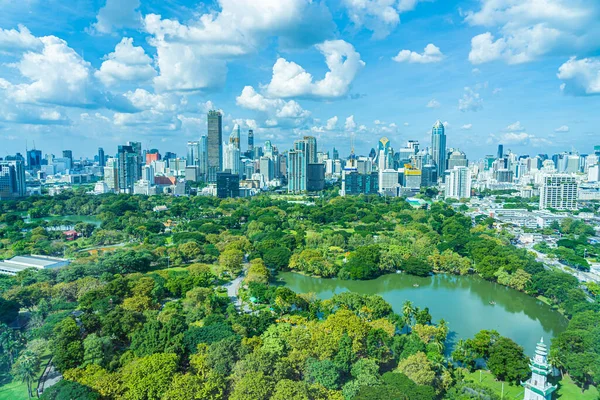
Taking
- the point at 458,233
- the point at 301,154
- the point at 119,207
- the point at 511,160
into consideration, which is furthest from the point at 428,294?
the point at 511,160

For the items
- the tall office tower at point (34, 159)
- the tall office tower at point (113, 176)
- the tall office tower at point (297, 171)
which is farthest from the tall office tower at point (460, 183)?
the tall office tower at point (34, 159)

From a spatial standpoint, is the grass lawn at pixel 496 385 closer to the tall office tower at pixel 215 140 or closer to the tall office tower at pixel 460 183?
the tall office tower at pixel 460 183

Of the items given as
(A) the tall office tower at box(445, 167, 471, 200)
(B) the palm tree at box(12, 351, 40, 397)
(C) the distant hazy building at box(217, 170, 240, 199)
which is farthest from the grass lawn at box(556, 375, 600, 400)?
(A) the tall office tower at box(445, 167, 471, 200)

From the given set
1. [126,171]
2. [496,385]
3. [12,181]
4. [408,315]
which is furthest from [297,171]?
[496,385]

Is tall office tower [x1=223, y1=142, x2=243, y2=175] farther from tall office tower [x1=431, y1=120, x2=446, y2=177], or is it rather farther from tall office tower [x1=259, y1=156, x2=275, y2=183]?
tall office tower [x1=431, y1=120, x2=446, y2=177]

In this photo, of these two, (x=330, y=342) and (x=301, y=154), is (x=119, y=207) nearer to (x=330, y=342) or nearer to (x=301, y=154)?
(x=301, y=154)

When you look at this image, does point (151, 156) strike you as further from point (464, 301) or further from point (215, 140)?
point (464, 301)

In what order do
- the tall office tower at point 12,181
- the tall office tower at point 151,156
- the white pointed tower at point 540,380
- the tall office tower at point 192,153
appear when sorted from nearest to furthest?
1. the white pointed tower at point 540,380
2. the tall office tower at point 12,181
3. the tall office tower at point 192,153
4. the tall office tower at point 151,156
